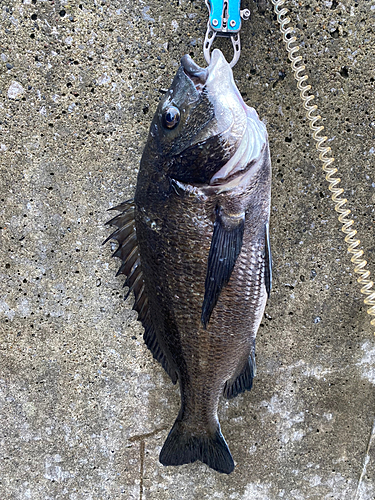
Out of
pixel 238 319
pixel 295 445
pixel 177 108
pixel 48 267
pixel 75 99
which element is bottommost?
pixel 295 445

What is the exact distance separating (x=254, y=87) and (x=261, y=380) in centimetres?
143

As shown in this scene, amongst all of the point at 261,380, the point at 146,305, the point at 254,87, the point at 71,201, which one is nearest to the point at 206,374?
the point at 146,305

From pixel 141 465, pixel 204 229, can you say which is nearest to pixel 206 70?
pixel 204 229

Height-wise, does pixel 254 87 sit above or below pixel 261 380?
above

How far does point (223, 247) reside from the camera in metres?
1.15

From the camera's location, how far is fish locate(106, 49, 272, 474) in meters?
1.10

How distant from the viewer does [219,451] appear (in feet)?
4.84

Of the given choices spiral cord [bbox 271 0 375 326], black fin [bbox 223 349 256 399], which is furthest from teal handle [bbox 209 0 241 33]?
black fin [bbox 223 349 256 399]

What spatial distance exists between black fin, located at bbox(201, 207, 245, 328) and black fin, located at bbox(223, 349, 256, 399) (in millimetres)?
463

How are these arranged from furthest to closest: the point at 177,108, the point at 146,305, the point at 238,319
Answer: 1. the point at 146,305
2. the point at 238,319
3. the point at 177,108

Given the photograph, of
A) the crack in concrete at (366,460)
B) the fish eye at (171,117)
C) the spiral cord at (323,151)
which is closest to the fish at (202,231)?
the fish eye at (171,117)

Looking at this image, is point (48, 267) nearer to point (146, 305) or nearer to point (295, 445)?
point (146, 305)

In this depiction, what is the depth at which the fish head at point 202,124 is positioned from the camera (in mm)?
1079

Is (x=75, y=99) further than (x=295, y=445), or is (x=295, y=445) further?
(x=295, y=445)
